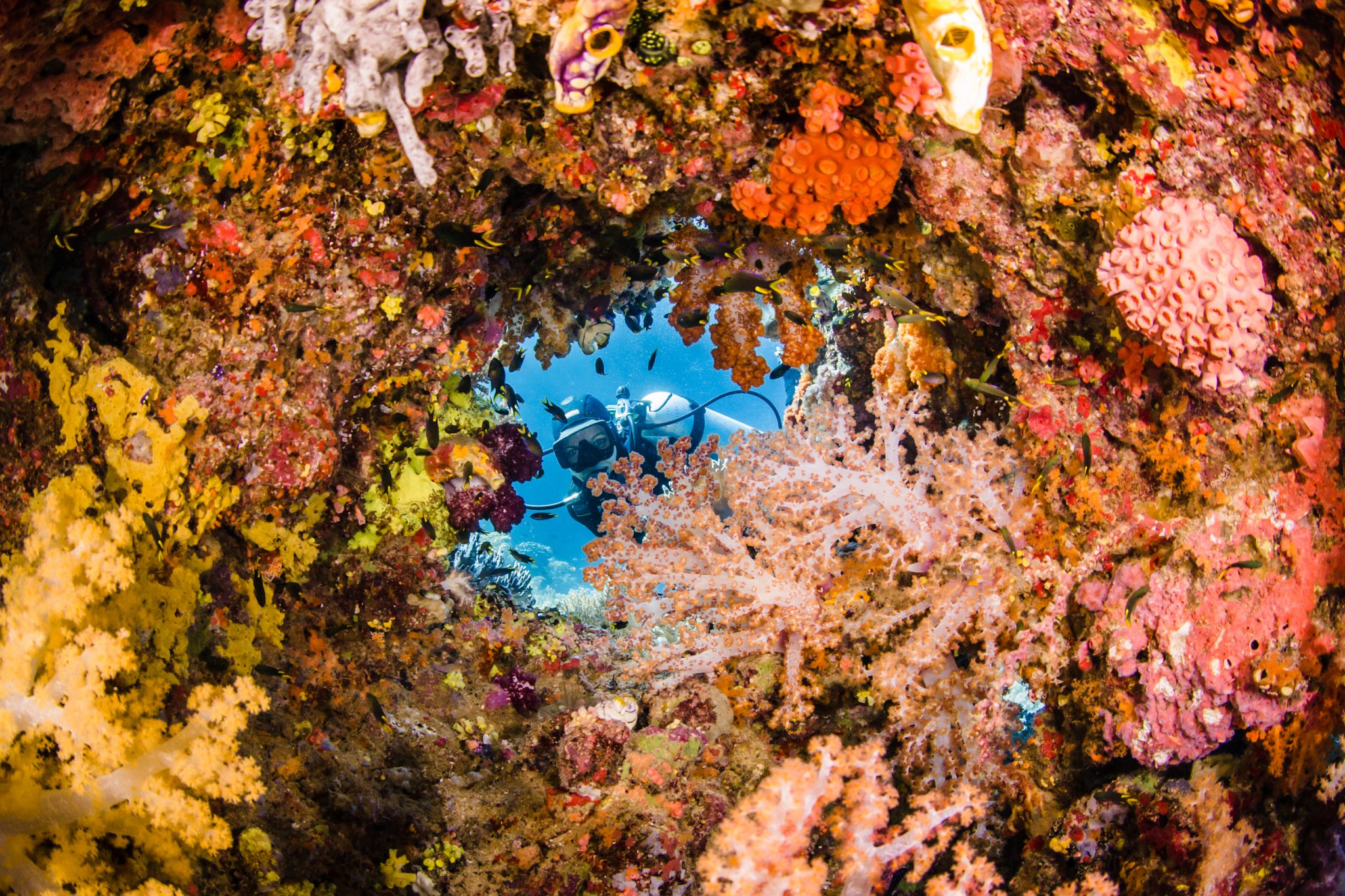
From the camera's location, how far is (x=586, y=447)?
7277 mm

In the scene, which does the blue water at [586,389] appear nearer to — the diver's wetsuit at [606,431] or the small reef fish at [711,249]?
the diver's wetsuit at [606,431]

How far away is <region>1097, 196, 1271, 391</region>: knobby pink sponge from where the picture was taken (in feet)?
10.1

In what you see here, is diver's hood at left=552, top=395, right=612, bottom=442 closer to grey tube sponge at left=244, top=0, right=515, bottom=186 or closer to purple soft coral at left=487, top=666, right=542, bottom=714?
purple soft coral at left=487, top=666, right=542, bottom=714

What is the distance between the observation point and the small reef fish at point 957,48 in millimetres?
2811

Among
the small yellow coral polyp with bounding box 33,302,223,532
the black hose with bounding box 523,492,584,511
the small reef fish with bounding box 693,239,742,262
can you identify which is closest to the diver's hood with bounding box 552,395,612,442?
the black hose with bounding box 523,492,584,511

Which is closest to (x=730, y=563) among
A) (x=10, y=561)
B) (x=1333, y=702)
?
(x=1333, y=702)

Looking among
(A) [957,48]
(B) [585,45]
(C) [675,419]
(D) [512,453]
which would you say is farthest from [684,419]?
(A) [957,48]

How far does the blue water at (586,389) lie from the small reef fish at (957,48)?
2.71 m

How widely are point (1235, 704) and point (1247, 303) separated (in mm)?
1712

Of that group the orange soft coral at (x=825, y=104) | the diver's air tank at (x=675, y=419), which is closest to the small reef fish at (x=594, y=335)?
the diver's air tank at (x=675, y=419)

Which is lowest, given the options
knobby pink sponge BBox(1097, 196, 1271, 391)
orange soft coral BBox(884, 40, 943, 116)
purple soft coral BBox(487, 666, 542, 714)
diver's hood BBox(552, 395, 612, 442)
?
purple soft coral BBox(487, 666, 542, 714)

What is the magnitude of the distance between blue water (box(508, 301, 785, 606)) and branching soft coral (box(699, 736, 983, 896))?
9.44ft

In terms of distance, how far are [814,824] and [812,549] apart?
4.80 feet

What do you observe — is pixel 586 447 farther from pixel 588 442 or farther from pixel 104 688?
pixel 104 688
